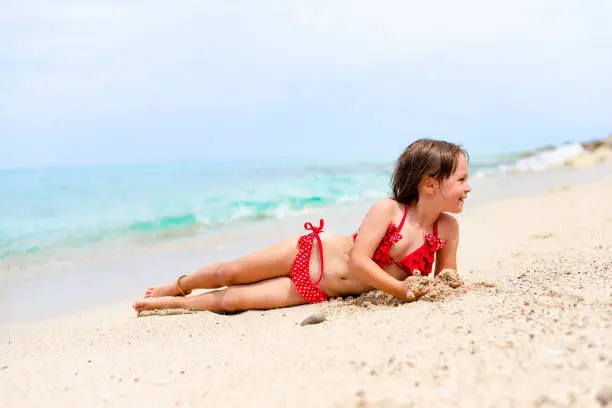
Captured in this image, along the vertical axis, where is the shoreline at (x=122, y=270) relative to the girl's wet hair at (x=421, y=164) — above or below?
below

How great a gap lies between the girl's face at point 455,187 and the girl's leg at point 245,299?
3.87ft

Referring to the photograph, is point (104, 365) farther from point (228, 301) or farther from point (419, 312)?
point (419, 312)

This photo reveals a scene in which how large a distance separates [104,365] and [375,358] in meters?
1.43

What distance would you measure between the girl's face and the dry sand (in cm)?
52

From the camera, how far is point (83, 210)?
13867 mm

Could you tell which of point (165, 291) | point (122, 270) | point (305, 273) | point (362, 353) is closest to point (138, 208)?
point (122, 270)

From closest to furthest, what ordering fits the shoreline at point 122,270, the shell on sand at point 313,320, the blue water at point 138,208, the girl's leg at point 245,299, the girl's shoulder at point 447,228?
the shell on sand at point 313,320 → the girl's shoulder at point 447,228 → the girl's leg at point 245,299 → the shoreline at point 122,270 → the blue water at point 138,208

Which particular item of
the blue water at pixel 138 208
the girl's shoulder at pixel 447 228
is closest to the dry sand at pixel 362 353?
the girl's shoulder at pixel 447 228

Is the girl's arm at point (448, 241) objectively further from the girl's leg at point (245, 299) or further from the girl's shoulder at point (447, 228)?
the girl's leg at point (245, 299)

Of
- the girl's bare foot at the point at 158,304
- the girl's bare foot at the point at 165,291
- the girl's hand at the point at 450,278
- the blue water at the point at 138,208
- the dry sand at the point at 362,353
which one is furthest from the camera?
the blue water at the point at 138,208

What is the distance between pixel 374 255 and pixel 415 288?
423mm

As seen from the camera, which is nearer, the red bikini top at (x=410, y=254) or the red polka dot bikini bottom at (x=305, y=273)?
the red bikini top at (x=410, y=254)

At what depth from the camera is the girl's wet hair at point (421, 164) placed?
3.64 meters

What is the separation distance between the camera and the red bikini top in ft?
12.2
